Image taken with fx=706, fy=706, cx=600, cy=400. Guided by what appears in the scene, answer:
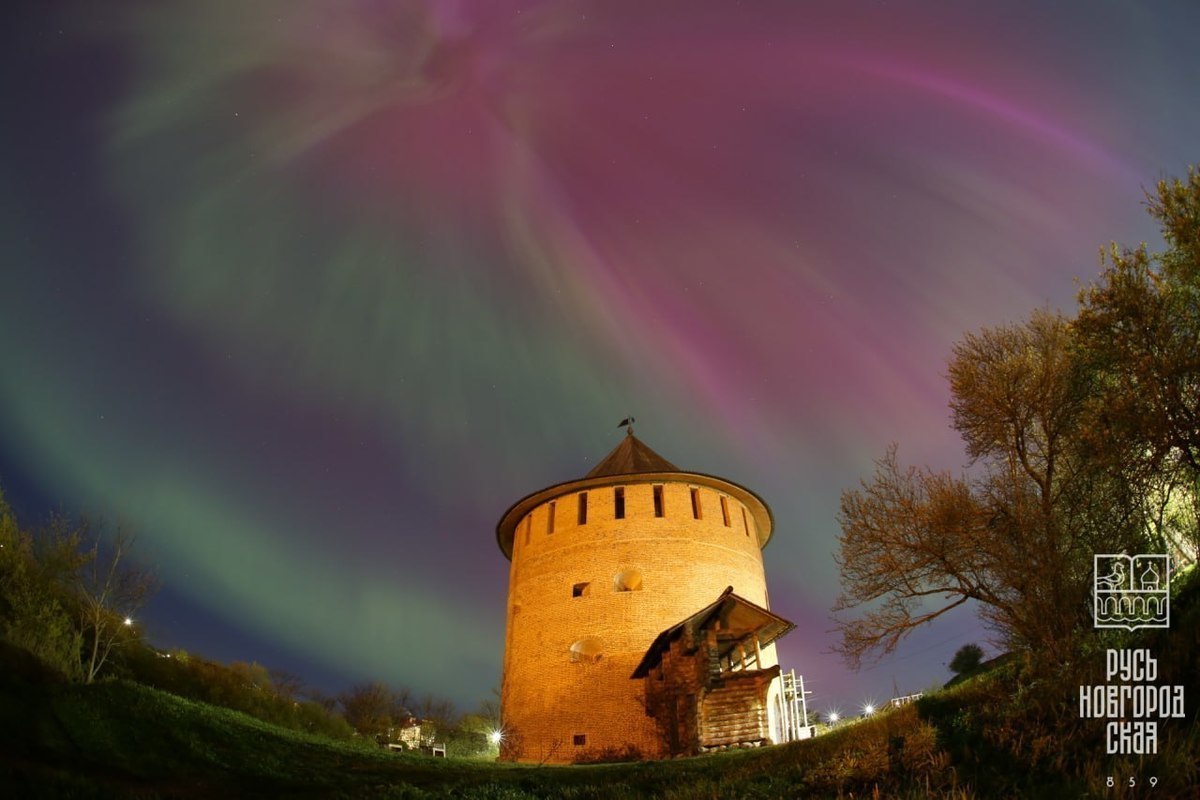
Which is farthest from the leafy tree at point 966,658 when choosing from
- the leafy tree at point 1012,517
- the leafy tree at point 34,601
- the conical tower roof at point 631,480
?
the leafy tree at point 34,601

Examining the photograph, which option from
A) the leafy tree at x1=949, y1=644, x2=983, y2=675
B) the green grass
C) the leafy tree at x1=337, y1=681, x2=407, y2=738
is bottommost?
the leafy tree at x1=337, y1=681, x2=407, y2=738

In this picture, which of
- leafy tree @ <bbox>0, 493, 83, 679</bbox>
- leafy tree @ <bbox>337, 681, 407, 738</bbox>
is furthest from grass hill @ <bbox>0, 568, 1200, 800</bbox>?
leafy tree @ <bbox>337, 681, 407, 738</bbox>

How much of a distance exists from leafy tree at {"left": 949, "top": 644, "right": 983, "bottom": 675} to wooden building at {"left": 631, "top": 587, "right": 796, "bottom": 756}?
14675 millimetres

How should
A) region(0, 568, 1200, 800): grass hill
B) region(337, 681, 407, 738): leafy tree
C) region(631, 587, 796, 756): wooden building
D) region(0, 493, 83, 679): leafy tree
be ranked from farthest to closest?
region(337, 681, 407, 738): leafy tree
region(631, 587, 796, 756): wooden building
region(0, 493, 83, 679): leafy tree
region(0, 568, 1200, 800): grass hill

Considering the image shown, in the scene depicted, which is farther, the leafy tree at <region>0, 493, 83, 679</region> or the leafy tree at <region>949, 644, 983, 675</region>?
the leafy tree at <region>949, 644, 983, 675</region>

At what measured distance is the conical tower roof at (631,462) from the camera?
1091 inches

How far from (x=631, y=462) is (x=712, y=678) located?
10.4 m

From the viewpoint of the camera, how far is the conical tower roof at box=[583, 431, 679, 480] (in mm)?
27719

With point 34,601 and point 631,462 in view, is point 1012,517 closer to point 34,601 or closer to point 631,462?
point 631,462

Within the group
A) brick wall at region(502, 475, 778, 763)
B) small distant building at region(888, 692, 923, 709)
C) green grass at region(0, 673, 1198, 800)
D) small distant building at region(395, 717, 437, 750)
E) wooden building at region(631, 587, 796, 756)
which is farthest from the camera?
small distant building at region(395, 717, 437, 750)

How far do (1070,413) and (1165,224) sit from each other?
358 centimetres

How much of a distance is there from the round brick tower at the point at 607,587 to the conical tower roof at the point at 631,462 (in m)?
0.12

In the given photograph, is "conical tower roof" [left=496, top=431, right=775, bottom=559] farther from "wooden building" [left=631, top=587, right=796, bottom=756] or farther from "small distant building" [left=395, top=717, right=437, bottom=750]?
"small distant building" [left=395, top=717, right=437, bottom=750]

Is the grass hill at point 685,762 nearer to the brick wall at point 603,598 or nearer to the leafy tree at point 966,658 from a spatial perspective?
the brick wall at point 603,598
